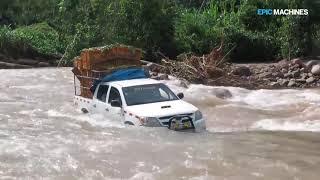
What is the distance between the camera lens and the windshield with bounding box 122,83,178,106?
12969mm

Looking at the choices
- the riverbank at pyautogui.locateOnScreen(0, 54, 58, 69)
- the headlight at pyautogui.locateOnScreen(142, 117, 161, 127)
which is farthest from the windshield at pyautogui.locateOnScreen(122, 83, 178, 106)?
the riverbank at pyautogui.locateOnScreen(0, 54, 58, 69)

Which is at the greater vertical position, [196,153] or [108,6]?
[108,6]

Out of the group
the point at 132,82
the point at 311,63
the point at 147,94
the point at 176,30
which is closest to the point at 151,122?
the point at 147,94

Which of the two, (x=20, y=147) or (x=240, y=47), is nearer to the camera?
(x=20, y=147)

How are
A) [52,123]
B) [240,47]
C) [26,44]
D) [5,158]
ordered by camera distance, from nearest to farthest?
[5,158], [52,123], [240,47], [26,44]

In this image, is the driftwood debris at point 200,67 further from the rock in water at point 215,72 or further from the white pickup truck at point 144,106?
the white pickup truck at point 144,106

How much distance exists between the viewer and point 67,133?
43.0 ft

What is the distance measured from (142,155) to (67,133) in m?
2.93

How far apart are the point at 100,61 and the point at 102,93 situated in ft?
6.91

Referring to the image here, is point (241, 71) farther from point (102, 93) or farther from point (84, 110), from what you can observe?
point (102, 93)

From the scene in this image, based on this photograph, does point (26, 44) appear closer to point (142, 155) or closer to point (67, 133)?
point (67, 133)

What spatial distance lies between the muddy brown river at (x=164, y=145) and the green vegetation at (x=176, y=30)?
11559 millimetres

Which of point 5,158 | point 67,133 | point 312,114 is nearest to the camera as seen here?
point 5,158

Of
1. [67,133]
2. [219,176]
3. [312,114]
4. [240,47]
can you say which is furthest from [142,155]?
[240,47]
